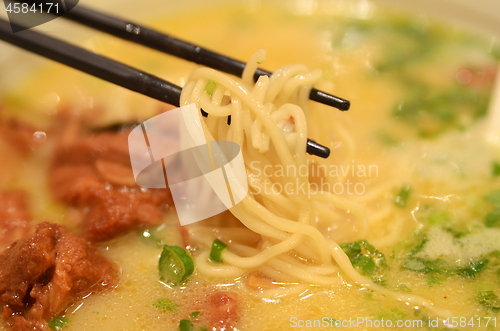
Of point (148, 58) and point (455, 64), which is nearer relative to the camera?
point (455, 64)

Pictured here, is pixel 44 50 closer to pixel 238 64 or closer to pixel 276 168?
pixel 238 64

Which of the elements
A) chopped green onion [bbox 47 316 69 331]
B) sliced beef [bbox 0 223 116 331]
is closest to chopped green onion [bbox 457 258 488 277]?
sliced beef [bbox 0 223 116 331]

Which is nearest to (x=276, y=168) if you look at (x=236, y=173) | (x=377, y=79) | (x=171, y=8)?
(x=236, y=173)

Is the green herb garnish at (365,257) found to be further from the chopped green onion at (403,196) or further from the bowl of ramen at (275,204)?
the chopped green onion at (403,196)

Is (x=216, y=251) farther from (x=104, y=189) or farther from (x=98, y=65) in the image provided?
(x=98, y=65)

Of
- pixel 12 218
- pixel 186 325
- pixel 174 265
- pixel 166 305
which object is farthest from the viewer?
pixel 12 218

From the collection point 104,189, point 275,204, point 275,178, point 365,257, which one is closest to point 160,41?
point 104,189
